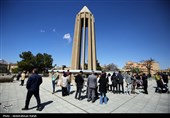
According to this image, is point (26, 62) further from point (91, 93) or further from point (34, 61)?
point (91, 93)

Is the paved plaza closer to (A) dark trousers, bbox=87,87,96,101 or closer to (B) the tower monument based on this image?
(A) dark trousers, bbox=87,87,96,101

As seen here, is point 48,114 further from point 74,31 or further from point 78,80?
point 74,31

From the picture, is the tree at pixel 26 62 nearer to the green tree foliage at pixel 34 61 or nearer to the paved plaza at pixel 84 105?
the green tree foliage at pixel 34 61

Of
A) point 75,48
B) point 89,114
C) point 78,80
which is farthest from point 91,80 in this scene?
point 75,48

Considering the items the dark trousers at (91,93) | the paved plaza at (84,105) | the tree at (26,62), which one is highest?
the tree at (26,62)

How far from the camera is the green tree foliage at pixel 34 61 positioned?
41.7 m

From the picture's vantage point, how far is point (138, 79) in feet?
42.6

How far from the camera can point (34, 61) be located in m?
43.2

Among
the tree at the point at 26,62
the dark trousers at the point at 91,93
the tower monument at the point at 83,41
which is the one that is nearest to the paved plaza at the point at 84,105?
the dark trousers at the point at 91,93

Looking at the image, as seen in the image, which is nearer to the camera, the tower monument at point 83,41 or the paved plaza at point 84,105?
the paved plaza at point 84,105

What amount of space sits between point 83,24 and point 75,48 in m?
6.57

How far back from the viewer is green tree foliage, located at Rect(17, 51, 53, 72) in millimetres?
41678

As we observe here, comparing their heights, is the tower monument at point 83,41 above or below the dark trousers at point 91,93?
above

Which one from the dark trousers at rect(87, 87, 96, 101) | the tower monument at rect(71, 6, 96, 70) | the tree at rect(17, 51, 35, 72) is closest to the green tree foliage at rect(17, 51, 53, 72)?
the tree at rect(17, 51, 35, 72)
